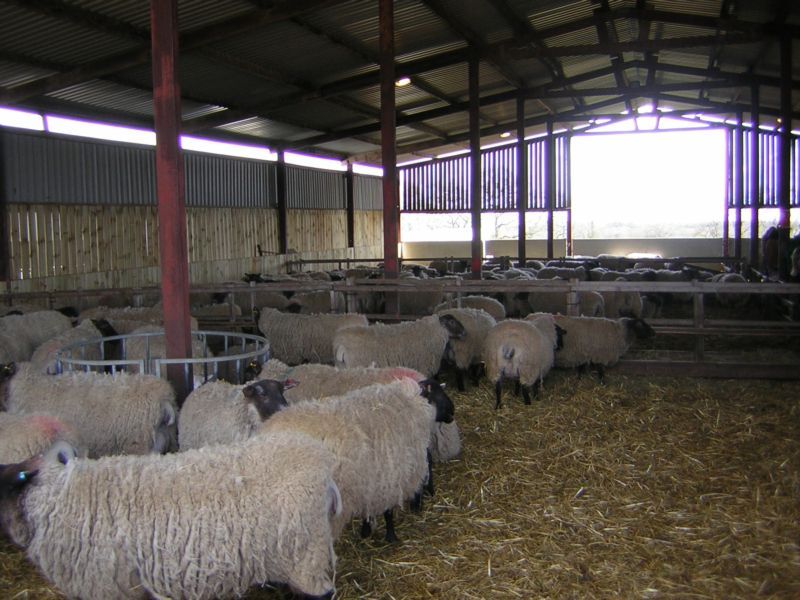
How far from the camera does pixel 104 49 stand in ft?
41.2

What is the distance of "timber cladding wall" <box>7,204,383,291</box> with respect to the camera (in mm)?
15078

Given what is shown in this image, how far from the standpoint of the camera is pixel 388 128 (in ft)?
41.6

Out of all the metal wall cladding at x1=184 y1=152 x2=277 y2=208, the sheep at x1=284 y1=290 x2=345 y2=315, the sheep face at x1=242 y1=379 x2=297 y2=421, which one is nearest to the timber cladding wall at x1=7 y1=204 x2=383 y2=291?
the metal wall cladding at x1=184 y1=152 x2=277 y2=208

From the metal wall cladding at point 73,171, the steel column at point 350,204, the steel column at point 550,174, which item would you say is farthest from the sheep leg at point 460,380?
the steel column at point 350,204

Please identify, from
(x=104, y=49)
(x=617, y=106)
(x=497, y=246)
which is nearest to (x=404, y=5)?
(x=104, y=49)

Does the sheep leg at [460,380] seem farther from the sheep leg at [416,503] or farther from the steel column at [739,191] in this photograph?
the steel column at [739,191]

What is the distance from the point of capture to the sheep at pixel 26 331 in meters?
9.12

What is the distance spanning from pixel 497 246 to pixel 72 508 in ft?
110

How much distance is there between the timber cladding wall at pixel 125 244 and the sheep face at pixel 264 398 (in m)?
11.6

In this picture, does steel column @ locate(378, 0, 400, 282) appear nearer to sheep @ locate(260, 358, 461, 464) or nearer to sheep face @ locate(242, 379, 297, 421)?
sheep @ locate(260, 358, 461, 464)

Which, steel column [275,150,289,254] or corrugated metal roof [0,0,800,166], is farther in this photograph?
steel column [275,150,289,254]

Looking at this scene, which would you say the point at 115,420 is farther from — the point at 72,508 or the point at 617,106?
the point at 617,106

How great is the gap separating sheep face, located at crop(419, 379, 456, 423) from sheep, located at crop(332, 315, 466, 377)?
2742mm

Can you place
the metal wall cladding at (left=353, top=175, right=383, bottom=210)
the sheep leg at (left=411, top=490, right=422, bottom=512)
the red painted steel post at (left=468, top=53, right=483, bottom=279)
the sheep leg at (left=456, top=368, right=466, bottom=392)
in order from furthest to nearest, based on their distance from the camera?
the metal wall cladding at (left=353, top=175, right=383, bottom=210), the red painted steel post at (left=468, top=53, right=483, bottom=279), the sheep leg at (left=456, top=368, right=466, bottom=392), the sheep leg at (left=411, top=490, right=422, bottom=512)
